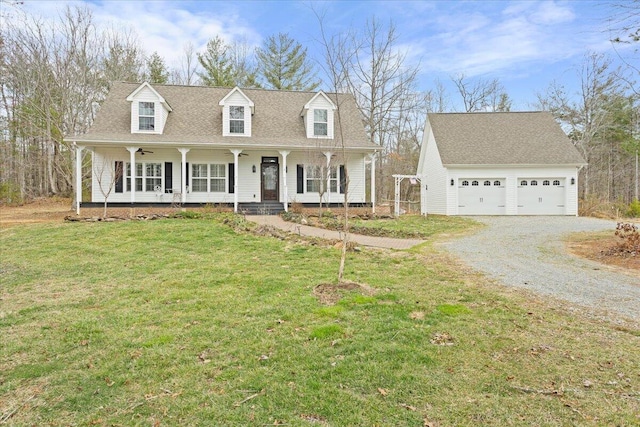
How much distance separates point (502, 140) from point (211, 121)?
1626cm

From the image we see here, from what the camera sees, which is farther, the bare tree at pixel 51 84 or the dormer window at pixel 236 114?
the bare tree at pixel 51 84

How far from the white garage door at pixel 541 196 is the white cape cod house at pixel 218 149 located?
30.3 feet

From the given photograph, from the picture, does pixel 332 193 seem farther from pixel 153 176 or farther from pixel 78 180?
pixel 78 180

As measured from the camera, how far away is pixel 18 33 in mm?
20562

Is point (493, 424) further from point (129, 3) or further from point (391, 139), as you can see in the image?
point (391, 139)

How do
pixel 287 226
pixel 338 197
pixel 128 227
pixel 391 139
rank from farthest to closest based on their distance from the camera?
pixel 391 139 < pixel 338 197 < pixel 287 226 < pixel 128 227

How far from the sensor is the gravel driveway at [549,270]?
16.9 feet

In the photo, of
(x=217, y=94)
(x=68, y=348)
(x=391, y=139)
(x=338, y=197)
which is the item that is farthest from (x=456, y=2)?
(x=391, y=139)

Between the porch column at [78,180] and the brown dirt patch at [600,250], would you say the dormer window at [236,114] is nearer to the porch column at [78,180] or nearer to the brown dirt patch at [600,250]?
the porch column at [78,180]

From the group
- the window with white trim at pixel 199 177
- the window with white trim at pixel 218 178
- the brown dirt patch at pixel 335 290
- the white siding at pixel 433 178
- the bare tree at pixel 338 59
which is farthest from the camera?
the white siding at pixel 433 178

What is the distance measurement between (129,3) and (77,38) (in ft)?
30.0

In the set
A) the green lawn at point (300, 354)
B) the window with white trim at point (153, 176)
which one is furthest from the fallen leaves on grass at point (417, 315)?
the window with white trim at point (153, 176)

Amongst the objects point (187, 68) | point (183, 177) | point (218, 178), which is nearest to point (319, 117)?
point (218, 178)

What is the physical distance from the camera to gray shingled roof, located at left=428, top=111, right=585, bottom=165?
1997cm
